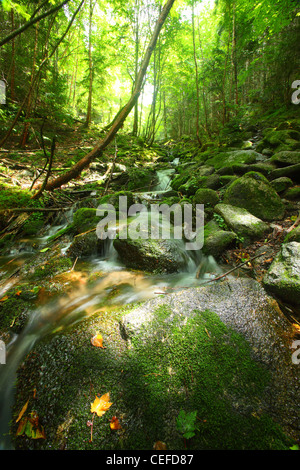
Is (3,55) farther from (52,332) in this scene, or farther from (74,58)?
(52,332)

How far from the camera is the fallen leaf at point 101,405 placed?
1400 millimetres

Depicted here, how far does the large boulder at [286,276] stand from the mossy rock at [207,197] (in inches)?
104

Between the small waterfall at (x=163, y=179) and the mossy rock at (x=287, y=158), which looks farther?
the small waterfall at (x=163, y=179)

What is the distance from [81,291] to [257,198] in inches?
165

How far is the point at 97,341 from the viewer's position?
1.87m

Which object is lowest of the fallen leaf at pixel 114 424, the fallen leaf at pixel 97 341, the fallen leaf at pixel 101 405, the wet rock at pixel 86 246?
the fallen leaf at pixel 114 424

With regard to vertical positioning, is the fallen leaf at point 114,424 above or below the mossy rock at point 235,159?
below

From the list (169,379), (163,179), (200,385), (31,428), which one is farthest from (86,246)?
(163,179)

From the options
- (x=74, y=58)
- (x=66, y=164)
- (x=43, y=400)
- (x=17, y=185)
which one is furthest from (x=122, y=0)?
(x=43, y=400)

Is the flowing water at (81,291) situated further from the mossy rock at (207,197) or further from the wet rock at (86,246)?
the mossy rock at (207,197)

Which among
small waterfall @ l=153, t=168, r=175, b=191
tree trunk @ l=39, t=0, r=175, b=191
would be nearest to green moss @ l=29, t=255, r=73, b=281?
tree trunk @ l=39, t=0, r=175, b=191

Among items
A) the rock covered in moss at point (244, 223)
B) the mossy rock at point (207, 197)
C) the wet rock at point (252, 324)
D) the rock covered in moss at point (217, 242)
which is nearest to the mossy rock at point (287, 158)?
the mossy rock at point (207, 197)

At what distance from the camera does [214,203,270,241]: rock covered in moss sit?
3.69m

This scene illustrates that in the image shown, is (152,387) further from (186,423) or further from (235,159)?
(235,159)
